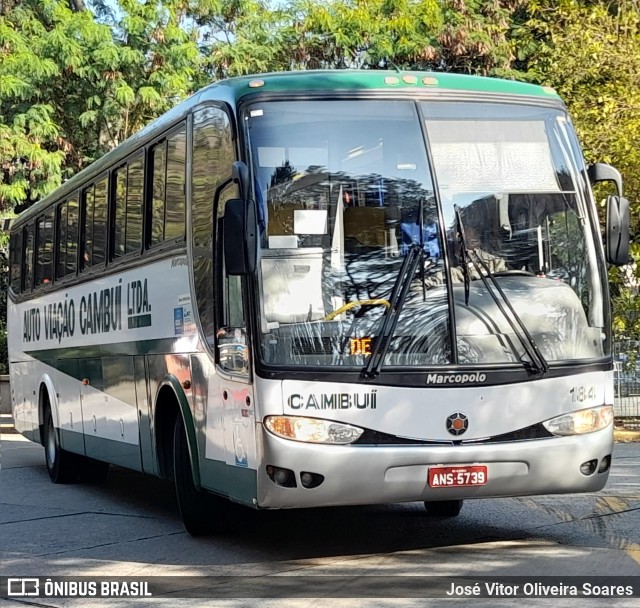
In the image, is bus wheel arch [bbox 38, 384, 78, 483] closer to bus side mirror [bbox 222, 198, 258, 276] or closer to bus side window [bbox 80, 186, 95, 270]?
bus side window [bbox 80, 186, 95, 270]

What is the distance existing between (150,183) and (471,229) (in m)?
3.56

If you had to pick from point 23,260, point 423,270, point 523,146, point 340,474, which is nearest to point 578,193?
point 523,146

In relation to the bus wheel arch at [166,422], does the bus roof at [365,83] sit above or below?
above

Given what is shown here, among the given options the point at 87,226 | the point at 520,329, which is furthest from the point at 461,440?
the point at 87,226

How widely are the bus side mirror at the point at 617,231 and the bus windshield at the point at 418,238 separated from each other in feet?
0.53

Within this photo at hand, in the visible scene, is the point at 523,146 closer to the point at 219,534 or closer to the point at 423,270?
the point at 423,270

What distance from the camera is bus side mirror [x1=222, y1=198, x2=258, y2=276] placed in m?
8.69

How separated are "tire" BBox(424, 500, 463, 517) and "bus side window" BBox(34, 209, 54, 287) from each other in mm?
6625

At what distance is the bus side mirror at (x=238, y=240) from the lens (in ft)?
28.5

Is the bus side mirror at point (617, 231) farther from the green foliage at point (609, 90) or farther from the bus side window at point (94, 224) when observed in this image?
the green foliage at point (609, 90)

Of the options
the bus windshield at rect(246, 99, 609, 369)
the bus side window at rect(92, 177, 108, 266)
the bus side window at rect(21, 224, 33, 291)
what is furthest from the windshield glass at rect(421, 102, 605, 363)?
the bus side window at rect(21, 224, 33, 291)

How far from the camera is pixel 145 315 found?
38.5 feet

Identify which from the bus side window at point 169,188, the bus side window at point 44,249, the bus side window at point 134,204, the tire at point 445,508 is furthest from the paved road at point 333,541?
the bus side window at point 44,249

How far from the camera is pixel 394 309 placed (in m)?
8.91
